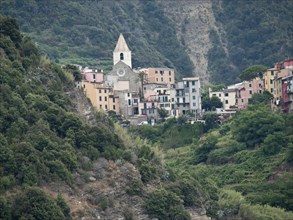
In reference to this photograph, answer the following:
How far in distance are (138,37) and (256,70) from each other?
1819 inches

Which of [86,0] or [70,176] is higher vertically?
[86,0]

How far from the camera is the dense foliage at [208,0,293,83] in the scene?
178875 mm

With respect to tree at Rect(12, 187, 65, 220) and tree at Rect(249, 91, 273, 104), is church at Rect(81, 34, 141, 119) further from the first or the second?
tree at Rect(12, 187, 65, 220)

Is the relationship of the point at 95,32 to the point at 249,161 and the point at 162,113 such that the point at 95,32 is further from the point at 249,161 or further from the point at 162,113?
the point at 249,161

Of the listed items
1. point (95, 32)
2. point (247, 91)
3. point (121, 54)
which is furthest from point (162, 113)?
point (95, 32)

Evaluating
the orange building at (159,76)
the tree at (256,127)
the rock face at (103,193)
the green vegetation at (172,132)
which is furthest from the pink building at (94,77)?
the rock face at (103,193)

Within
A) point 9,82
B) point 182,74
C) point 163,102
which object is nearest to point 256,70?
point 163,102

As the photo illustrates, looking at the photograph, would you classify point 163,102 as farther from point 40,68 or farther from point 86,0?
point 86,0

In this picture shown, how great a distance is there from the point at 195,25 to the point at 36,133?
9978 centimetres

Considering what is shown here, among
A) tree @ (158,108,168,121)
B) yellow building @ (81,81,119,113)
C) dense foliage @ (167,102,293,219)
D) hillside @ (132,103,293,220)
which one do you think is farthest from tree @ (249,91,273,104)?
yellow building @ (81,81,119,113)

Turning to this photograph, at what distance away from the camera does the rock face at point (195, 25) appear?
18612 cm

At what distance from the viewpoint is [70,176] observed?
9006 cm

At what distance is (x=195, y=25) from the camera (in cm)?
19012

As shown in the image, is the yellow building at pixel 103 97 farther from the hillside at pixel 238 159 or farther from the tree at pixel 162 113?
the tree at pixel 162 113
